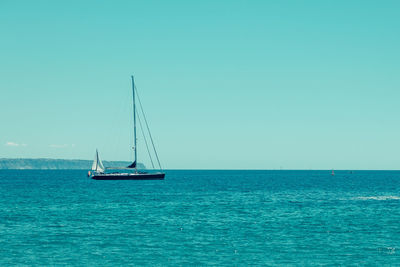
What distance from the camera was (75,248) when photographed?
1350 inches

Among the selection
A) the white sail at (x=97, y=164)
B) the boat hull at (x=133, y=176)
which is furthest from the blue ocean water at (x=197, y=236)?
the white sail at (x=97, y=164)

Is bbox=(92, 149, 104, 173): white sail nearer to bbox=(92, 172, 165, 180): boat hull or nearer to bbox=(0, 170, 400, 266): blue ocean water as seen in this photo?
bbox=(92, 172, 165, 180): boat hull

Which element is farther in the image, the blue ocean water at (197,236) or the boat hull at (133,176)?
the boat hull at (133,176)

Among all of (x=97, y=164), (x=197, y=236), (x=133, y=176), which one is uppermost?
(x=97, y=164)

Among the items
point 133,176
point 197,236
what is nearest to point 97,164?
point 133,176

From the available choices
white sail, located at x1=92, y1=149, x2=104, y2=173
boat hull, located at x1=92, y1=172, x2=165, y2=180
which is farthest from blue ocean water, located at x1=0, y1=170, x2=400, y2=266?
white sail, located at x1=92, y1=149, x2=104, y2=173

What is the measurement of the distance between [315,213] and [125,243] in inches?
1171

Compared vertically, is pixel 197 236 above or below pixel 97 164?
below

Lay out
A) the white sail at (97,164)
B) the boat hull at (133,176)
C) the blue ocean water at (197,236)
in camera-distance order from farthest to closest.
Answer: the white sail at (97,164)
the boat hull at (133,176)
the blue ocean water at (197,236)

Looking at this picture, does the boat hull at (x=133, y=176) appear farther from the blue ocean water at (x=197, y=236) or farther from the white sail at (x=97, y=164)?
the blue ocean water at (x=197, y=236)

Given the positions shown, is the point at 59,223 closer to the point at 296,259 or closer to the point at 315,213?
the point at 296,259

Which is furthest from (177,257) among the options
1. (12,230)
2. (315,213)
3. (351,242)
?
(315,213)

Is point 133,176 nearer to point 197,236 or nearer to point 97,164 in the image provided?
point 97,164

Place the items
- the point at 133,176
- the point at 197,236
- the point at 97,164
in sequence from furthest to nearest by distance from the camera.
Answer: the point at 97,164
the point at 133,176
the point at 197,236
